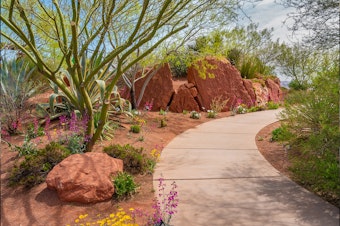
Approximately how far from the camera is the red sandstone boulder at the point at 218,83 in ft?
40.0

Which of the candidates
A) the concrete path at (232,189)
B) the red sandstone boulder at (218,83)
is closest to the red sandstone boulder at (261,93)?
the red sandstone boulder at (218,83)

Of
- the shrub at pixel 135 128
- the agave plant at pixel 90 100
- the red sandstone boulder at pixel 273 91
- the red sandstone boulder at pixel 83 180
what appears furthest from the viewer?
the red sandstone boulder at pixel 273 91

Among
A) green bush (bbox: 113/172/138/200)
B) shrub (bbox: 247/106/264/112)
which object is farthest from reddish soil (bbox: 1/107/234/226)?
shrub (bbox: 247/106/264/112)

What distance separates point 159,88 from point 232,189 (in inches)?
307

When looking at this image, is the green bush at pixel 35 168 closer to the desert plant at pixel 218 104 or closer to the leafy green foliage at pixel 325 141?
the leafy green foliage at pixel 325 141

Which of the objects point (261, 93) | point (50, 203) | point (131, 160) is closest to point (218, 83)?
point (261, 93)

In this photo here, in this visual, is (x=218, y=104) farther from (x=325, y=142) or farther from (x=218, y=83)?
(x=325, y=142)

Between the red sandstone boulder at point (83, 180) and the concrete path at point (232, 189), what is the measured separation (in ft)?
2.46

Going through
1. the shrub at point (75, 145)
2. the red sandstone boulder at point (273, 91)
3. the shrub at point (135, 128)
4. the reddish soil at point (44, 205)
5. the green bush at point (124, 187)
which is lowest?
the reddish soil at point (44, 205)

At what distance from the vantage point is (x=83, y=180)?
4.23 meters

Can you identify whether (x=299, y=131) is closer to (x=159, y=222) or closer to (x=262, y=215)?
(x=262, y=215)

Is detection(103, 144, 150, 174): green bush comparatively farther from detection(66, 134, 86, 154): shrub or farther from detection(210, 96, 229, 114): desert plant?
detection(210, 96, 229, 114): desert plant

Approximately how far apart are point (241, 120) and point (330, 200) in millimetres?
6455

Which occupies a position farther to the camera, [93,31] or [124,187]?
[93,31]
